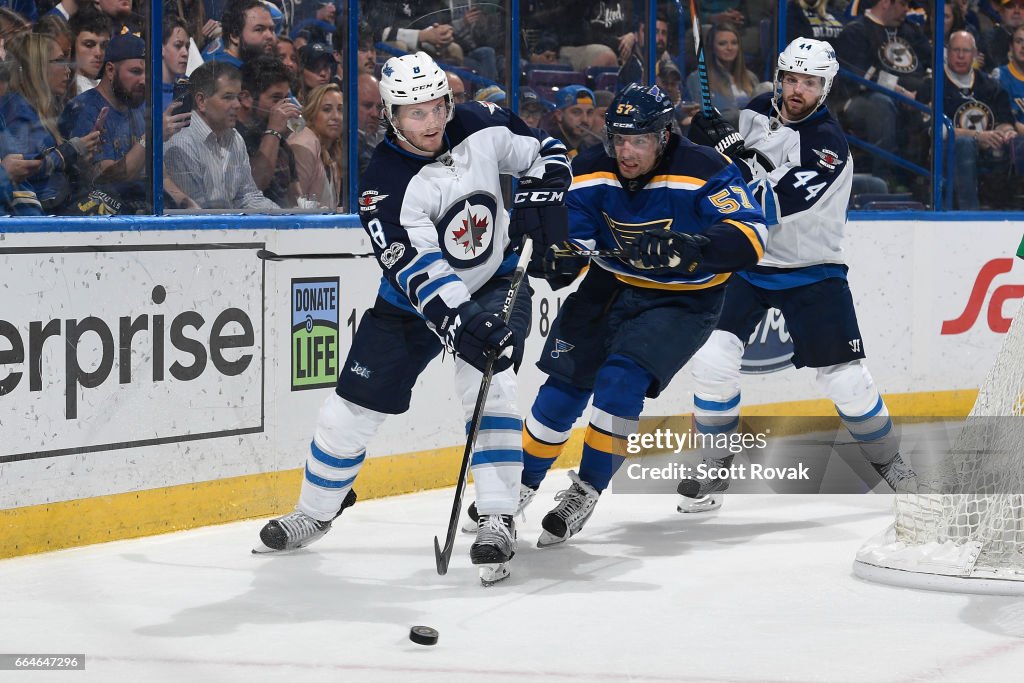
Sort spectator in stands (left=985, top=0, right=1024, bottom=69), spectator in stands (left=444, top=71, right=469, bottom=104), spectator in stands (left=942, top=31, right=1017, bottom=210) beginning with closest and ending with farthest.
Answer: spectator in stands (left=444, top=71, right=469, bottom=104) → spectator in stands (left=942, top=31, right=1017, bottom=210) → spectator in stands (left=985, top=0, right=1024, bottom=69)

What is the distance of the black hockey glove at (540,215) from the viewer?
164 inches

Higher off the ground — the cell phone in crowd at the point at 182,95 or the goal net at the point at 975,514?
the cell phone in crowd at the point at 182,95

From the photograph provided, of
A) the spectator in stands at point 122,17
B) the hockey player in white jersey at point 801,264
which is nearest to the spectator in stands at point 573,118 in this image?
the hockey player in white jersey at point 801,264

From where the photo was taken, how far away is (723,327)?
529 cm

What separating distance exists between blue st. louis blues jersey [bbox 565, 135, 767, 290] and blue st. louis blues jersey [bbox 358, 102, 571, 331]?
32cm

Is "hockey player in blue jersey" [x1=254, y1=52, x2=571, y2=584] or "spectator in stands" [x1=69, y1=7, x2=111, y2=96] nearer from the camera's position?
"hockey player in blue jersey" [x1=254, y1=52, x2=571, y2=584]

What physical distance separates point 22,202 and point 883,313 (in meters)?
4.10

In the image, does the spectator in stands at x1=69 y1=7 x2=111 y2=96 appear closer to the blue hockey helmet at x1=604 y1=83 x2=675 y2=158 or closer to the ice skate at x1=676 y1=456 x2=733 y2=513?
the blue hockey helmet at x1=604 y1=83 x2=675 y2=158

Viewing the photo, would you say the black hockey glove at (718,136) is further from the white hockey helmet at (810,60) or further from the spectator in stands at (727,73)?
the spectator in stands at (727,73)

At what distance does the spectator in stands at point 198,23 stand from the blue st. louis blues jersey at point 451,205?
111 centimetres

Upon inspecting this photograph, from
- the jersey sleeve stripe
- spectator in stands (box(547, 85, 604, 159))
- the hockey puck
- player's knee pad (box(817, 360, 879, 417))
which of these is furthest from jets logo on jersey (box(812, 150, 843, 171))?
the hockey puck

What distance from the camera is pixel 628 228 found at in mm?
4504

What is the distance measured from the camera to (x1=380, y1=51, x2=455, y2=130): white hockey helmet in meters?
3.91

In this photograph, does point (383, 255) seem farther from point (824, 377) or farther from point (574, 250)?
point (824, 377)
